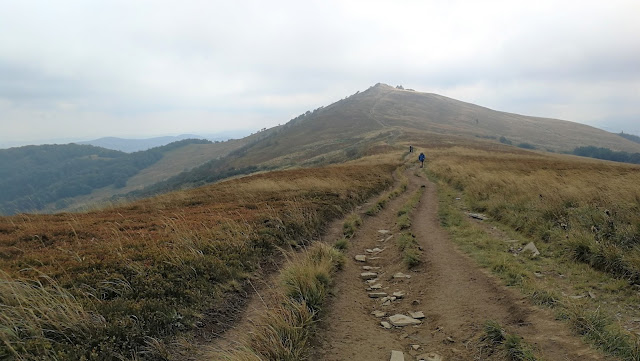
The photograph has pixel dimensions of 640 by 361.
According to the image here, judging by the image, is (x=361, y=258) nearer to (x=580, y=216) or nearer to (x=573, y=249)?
(x=573, y=249)

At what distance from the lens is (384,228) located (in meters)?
13.1

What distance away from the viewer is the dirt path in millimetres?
4859

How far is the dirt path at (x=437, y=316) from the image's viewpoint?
15.9ft

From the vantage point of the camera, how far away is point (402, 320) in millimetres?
6125

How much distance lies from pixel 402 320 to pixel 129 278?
19.1 ft

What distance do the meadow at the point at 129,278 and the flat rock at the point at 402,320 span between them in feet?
11.8

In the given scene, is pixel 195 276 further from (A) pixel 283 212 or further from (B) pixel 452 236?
(B) pixel 452 236

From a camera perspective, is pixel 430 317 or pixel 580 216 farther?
pixel 580 216

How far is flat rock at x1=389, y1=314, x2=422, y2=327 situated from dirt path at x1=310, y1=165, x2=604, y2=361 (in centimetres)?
13

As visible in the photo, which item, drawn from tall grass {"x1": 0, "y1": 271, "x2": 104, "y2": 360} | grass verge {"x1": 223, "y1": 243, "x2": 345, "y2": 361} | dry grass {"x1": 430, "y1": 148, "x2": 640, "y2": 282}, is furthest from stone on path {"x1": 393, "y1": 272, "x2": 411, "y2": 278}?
tall grass {"x1": 0, "y1": 271, "x2": 104, "y2": 360}

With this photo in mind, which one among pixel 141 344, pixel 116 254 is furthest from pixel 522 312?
pixel 116 254

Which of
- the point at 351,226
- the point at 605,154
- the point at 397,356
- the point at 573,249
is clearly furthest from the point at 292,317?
the point at 605,154

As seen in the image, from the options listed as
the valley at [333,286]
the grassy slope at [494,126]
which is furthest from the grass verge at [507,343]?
the grassy slope at [494,126]

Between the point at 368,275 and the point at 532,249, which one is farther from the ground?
the point at 532,249
